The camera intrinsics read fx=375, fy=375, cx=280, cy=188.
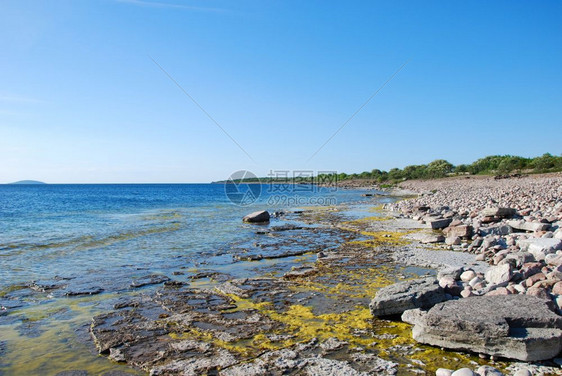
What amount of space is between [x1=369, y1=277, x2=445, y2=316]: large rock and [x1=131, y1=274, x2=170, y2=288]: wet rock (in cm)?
616

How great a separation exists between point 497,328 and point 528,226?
11137 millimetres

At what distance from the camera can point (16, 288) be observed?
10180mm

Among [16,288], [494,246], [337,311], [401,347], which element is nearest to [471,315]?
[401,347]

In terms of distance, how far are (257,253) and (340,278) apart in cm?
504

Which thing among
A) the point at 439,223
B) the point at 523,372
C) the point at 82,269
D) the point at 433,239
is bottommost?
the point at 82,269

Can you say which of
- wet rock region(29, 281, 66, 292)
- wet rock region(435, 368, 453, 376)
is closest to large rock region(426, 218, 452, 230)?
wet rock region(435, 368, 453, 376)

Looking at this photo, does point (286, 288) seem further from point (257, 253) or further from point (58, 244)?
point (58, 244)

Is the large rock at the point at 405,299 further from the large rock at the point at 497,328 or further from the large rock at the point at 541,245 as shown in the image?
the large rock at the point at 541,245

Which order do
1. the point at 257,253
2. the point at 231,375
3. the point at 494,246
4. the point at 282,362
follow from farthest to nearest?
the point at 257,253
the point at 494,246
the point at 282,362
the point at 231,375

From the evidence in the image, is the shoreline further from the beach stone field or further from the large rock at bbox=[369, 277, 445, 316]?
the large rock at bbox=[369, 277, 445, 316]

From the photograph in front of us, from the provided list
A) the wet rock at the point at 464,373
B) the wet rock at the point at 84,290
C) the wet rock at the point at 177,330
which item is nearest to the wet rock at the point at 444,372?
the wet rock at the point at 464,373

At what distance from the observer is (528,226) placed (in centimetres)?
1440

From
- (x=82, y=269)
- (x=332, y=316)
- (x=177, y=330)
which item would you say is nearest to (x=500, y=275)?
(x=332, y=316)

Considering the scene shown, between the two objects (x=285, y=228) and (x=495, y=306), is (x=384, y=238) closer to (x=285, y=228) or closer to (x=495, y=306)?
(x=285, y=228)
